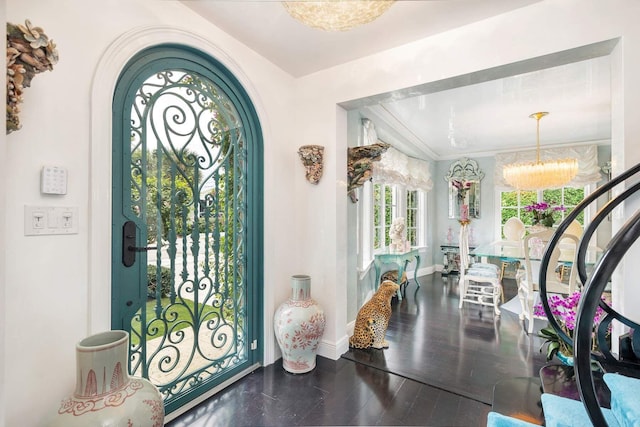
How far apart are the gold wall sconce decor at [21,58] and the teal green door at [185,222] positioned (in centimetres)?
42

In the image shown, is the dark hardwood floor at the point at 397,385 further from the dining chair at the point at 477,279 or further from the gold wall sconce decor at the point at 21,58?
the gold wall sconce decor at the point at 21,58

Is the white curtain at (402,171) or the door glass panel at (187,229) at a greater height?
the white curtain at (402,171)

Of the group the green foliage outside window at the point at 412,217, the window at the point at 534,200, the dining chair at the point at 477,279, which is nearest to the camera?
the dining chair at the point at 477,279

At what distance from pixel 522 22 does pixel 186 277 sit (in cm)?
263

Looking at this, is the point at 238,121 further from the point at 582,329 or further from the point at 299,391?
the point at 582,329

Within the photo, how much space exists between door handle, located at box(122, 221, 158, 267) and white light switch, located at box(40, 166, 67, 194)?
1.07 ft

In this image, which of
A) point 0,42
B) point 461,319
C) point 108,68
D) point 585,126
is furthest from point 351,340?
point 585,126

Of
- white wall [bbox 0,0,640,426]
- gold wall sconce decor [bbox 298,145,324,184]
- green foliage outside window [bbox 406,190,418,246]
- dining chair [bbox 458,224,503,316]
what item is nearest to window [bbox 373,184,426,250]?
green foliage outside window [bbox 406,190,418,246]

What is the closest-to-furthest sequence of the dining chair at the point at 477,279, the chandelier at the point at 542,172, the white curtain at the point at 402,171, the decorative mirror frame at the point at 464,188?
the dining chair at the point at 477,279 → the chandelier at the point at 542,172 → the white curtain at the point at 402,171 → the decorative mirror frame at the point at 464,188

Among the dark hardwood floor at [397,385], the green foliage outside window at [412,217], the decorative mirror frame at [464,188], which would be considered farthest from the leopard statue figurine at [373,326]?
the decorative mirror frame at [464,188]

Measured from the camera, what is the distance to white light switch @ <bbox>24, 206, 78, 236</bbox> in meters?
1.25

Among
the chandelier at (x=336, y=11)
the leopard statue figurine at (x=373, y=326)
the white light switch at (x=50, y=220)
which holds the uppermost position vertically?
the chandelier at (x=336, y=11)

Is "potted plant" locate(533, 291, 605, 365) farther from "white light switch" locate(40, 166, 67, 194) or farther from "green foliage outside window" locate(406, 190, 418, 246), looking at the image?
"green foliage outside window" locate(406, 190, 418, 246)

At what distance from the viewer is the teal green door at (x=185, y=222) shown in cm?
161
